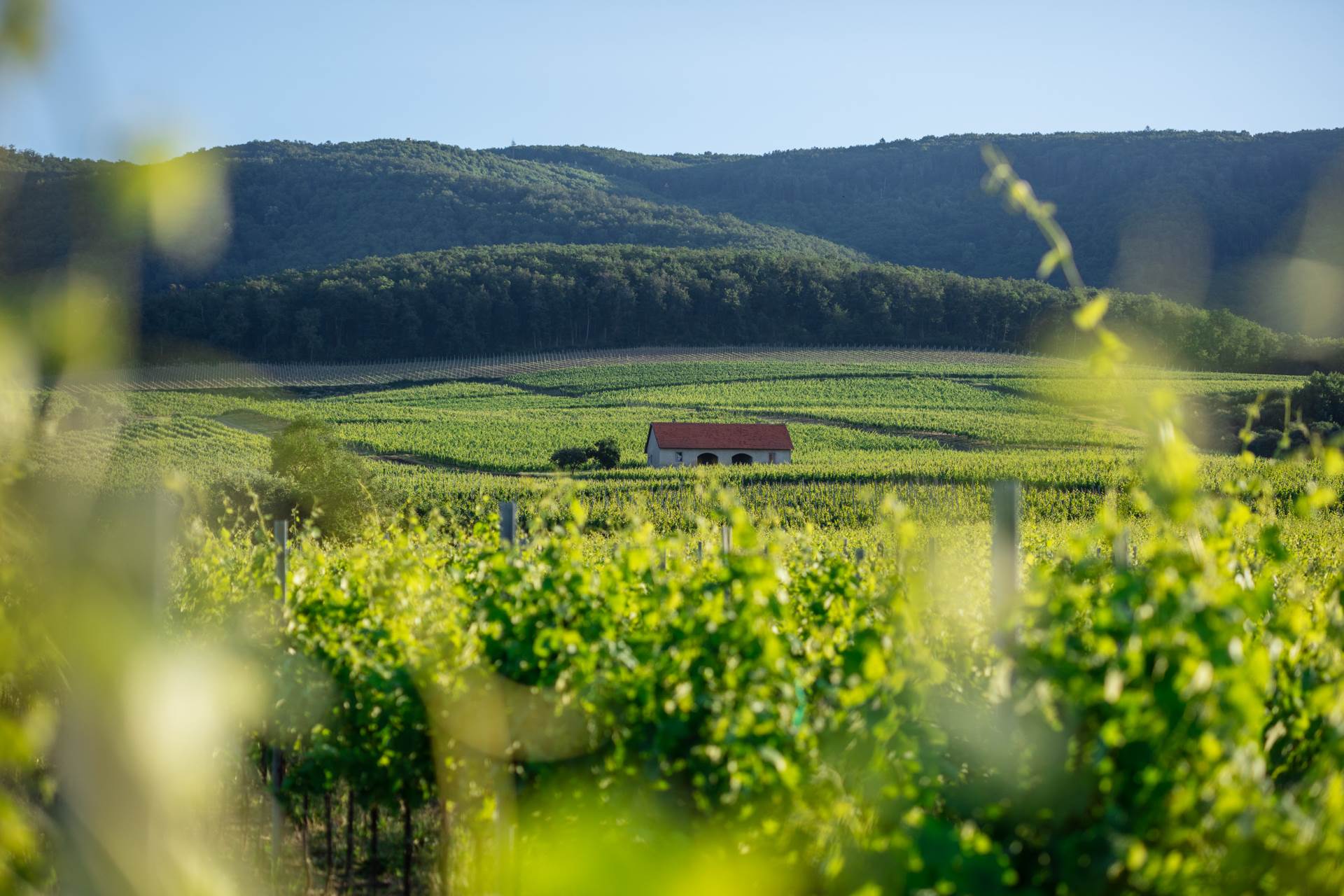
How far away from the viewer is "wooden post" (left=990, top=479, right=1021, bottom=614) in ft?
12.4

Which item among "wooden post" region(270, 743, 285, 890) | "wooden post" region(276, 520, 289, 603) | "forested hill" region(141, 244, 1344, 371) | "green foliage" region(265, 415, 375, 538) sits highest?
"forested hill" region(141, 244, 1344, 371)

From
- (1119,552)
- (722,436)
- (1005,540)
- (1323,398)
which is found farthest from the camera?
(1323,398)

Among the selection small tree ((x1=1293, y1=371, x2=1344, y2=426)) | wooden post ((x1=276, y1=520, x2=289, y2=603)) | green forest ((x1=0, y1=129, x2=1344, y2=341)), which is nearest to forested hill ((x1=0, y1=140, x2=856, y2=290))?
green forest ((x1=0, y1=129, x2=1344, y2=341))

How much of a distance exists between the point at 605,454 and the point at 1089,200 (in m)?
126

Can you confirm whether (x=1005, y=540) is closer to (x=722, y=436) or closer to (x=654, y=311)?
Answer: (x=722, y=436)

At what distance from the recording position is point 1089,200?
151m

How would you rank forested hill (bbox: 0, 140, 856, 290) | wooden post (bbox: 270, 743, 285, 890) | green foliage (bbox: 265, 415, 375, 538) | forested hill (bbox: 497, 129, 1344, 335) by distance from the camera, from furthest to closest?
1. forested hill (bbox: 0, 140, 856, 290)
2. forested hill (bbox: 497, 129, 1344, 335)
3. green foliage (bbox: 265, 415, 375, 538)
4. wooden post (bbox: 270, 743, 285, 890)

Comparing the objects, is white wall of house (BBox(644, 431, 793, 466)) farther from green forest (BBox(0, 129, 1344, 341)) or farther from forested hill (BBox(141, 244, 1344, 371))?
green forest (BBox(0, 129, 1344, 341))

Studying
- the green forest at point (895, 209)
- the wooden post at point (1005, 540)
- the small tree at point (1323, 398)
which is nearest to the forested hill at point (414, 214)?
the green forest at point (895, 209)

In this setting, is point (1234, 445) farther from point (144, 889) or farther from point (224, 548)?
point (144, 889)

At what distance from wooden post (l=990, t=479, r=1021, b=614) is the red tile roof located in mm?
43117

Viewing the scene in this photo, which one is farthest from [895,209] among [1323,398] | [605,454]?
[605,454]

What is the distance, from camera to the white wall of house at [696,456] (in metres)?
46.9

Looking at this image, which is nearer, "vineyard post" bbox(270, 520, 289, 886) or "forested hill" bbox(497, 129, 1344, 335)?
"vineyard post" bbox(270, 520, 289, 886)
